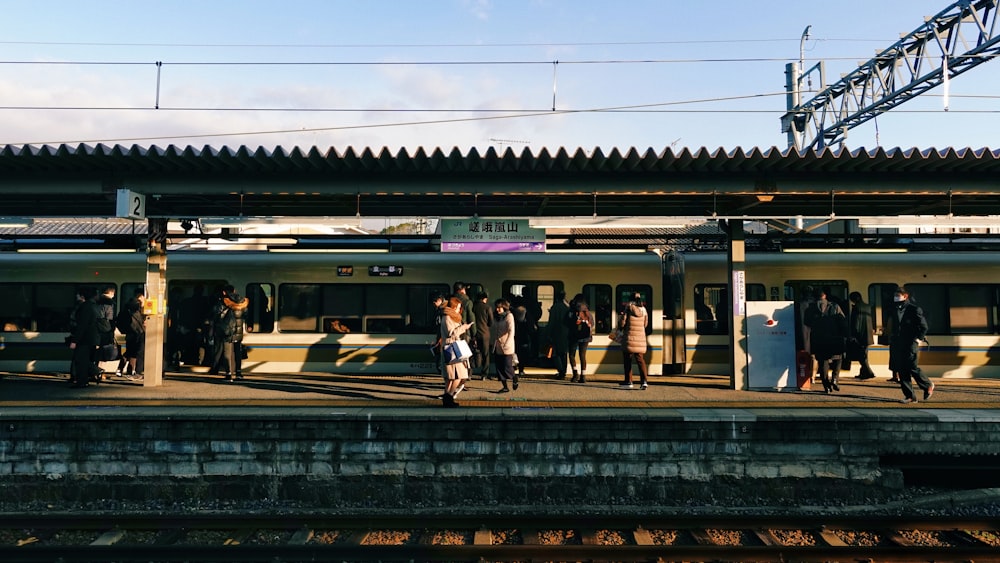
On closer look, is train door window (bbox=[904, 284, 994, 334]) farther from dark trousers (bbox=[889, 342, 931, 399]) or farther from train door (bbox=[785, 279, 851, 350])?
dark trousers (bbox=[889, 342, 931, 399])

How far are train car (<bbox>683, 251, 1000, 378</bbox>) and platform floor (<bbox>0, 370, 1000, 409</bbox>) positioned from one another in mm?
541

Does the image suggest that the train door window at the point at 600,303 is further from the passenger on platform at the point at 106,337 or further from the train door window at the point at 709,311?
the passenger on platform at the point at 106,337

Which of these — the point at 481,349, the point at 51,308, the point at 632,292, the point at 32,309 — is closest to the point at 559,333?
the point at 481,349

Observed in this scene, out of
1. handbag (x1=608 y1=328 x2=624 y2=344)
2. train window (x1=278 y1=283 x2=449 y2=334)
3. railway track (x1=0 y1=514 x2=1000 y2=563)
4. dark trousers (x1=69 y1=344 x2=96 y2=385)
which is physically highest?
train window (x1=278 y1=283 x2=449 y2=334)

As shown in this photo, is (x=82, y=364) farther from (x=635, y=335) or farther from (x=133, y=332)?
(x=635, y=335)

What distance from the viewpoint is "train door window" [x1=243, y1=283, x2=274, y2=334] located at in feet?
40.1

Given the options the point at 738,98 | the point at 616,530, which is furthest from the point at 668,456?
the point at 738,98

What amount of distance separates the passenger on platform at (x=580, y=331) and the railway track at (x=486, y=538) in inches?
188

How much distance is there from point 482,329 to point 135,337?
20.2 feet

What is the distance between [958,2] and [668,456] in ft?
29.2

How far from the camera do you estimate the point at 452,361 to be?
8.54 meters

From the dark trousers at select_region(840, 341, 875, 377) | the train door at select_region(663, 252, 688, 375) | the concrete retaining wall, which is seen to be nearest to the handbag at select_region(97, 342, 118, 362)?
the concrete retaining wall

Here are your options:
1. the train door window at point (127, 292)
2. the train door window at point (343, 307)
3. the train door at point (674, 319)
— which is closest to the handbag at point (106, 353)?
the train door window at point (127, 292)

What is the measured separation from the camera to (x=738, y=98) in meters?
13.0
